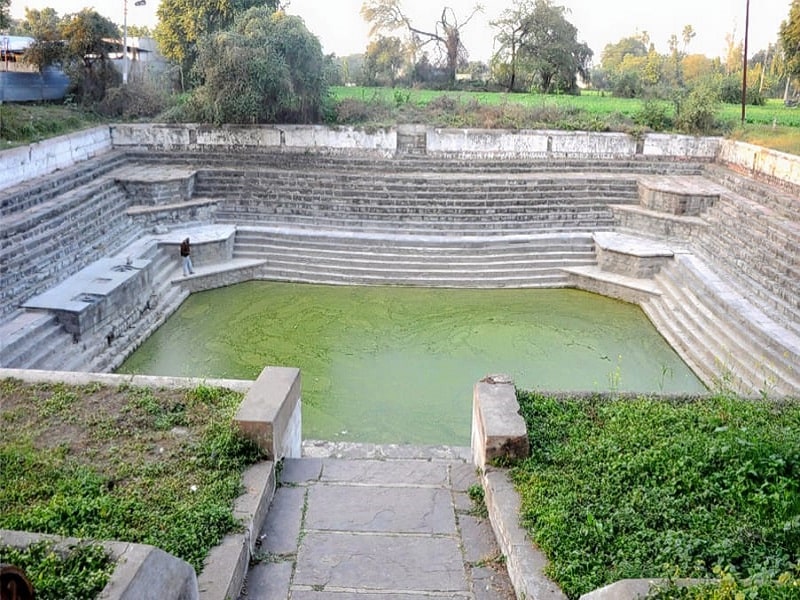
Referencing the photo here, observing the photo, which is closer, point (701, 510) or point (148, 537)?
point (148, 537)

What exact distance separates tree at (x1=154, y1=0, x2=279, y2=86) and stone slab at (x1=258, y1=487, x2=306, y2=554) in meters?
14.8

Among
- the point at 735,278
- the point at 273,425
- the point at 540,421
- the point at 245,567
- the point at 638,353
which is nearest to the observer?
the point at 245,567

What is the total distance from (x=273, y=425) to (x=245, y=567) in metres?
0.85

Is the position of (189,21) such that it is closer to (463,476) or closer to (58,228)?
(58,228)

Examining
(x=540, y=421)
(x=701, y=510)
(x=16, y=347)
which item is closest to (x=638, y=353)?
(x=540, y=421)

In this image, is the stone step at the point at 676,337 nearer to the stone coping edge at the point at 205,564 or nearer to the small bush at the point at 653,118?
the stone coping edge at the point at 205,564

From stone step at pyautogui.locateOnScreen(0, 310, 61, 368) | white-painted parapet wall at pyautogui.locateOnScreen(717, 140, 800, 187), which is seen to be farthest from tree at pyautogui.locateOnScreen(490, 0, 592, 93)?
stone step at pyautogui.locateOnScreen(0, 310, 61, 368)

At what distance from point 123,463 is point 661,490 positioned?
8.98ft

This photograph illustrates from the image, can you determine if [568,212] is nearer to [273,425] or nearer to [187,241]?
[187,241]

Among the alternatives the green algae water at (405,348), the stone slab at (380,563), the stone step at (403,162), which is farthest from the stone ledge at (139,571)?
the stone step at (403,162)

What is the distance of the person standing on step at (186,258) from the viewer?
32.4 ft

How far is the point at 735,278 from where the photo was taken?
9336 mm

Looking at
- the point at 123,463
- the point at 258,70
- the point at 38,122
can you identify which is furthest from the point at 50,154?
the point at 123,463

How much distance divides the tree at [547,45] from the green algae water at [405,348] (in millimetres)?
13468
